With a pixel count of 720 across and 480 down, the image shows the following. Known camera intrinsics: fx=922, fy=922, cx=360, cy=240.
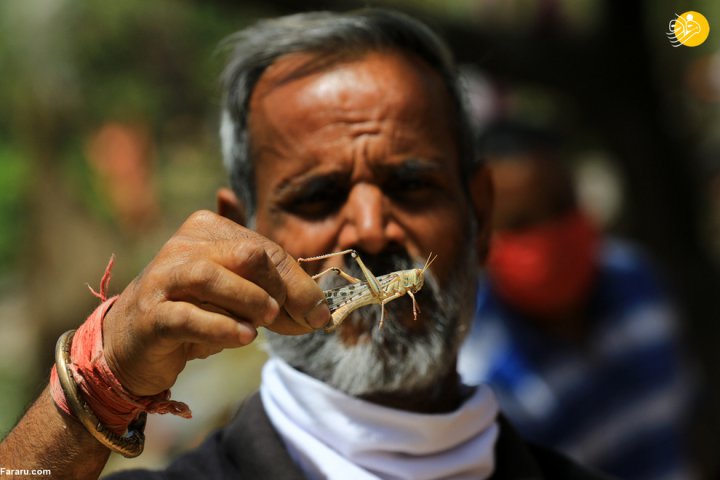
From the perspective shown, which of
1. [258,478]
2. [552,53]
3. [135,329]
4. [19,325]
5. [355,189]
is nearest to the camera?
[135,329]

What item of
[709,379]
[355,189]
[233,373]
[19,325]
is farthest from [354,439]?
[19,325]

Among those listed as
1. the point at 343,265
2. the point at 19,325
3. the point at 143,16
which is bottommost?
the point at 19,325

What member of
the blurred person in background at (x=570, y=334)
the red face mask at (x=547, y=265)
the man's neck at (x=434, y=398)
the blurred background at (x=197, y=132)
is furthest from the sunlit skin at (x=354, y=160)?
the red face mask at (x=547, y=265)

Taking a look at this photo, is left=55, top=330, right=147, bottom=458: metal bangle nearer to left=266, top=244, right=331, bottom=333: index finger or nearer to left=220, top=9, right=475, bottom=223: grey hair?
left=266, top=244, right=331, bottom=333: index finger

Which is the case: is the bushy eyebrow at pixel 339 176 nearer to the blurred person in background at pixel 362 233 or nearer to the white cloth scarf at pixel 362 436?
the blurred person in background at pixel 362 233

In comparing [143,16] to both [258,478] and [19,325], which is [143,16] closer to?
[19,325]

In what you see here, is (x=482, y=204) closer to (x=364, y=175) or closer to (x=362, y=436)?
(x=364, y=175)

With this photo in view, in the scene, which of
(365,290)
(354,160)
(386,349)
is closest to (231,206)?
(354,160)
